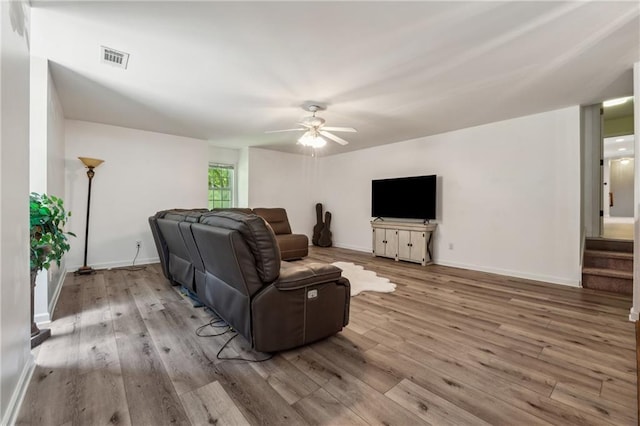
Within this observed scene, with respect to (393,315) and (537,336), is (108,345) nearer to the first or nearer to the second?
(393,315)

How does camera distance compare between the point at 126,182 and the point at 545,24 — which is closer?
the point at 545,24

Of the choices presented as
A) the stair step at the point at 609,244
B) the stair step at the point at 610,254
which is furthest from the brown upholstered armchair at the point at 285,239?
the stair step at the point at 609,244

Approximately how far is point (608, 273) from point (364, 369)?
369cm

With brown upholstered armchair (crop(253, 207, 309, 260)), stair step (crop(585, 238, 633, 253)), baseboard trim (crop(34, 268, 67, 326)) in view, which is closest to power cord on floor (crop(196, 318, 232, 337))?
baseboard trim (crop(34, 268, 67, 326))

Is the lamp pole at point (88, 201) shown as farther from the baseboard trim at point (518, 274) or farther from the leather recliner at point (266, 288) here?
the baseboard trim at point (518, 274)

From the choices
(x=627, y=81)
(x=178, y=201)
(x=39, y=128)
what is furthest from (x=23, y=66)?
(x=627, y=81)

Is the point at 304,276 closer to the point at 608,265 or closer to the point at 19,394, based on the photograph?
the point at 19,394

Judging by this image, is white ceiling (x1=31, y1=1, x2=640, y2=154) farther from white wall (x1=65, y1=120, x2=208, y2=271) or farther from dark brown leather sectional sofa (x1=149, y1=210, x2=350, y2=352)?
dark brown leather sectional sofa (x1=149, y1=210, x2=350, y2=352)

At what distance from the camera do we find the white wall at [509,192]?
367 cm

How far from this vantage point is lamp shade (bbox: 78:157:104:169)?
4039mm

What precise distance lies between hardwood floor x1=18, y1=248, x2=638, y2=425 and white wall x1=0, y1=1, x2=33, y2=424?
0.22m

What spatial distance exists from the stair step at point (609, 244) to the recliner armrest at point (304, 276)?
13.8 feet

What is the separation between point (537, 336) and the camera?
2.26 m

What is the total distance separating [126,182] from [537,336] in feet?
19.7
